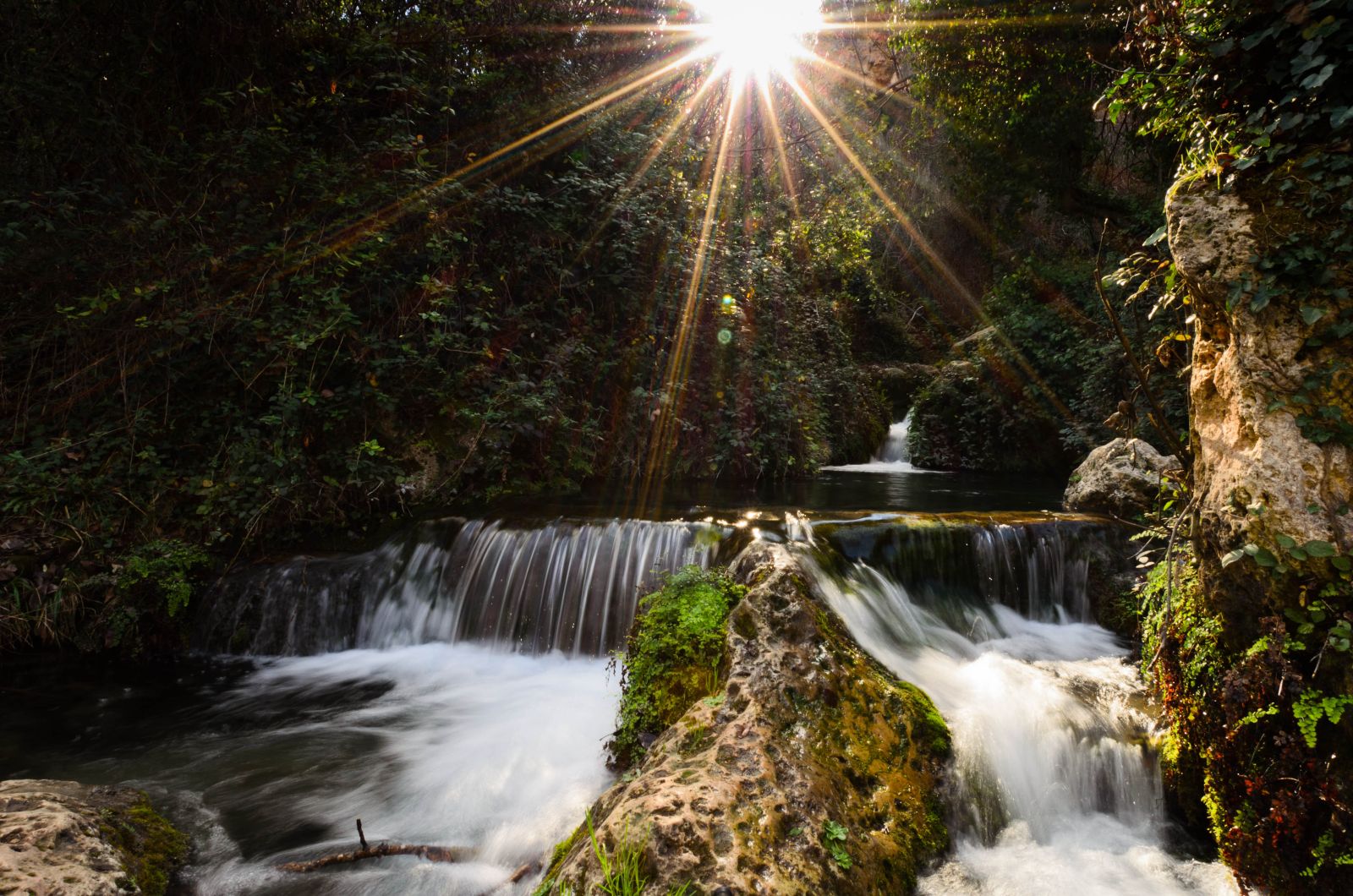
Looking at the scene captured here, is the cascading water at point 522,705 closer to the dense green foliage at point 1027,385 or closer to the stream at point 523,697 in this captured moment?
the stream at point 523,697

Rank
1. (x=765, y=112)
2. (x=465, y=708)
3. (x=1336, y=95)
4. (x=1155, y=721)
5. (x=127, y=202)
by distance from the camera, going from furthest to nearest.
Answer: (x=765, y=112) → (x=127, y=202) → (x=465, y=708) → (x=1155, y=721) → (x=1336, y=95)

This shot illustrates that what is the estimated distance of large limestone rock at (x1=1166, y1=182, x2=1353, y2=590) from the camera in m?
2.70

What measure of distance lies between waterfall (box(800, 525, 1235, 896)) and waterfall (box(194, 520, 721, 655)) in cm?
180

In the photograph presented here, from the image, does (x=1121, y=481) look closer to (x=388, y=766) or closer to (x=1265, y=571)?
(x=1265, y=571)

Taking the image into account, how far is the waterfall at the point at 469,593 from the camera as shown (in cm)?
592

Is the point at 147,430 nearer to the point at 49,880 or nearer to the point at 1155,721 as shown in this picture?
the point at 49,880

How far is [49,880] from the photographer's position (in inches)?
89.7

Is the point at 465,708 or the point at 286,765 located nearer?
the point at 286,765

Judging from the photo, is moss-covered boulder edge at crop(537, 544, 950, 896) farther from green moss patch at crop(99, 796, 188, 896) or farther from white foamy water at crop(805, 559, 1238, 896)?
green moss patch at crop(99, 796, 188, 896)

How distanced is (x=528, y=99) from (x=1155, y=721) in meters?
10.8

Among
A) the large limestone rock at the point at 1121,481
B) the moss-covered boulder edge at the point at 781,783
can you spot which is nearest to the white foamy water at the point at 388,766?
the moss-covered boulder edge at the point at 781,783

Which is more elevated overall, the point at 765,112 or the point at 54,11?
the point at 765,112

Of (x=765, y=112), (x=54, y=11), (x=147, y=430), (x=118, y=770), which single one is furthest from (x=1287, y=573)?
(x=765, y=112)

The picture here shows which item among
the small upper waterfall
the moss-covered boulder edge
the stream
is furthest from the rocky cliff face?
the small upper waterfall
